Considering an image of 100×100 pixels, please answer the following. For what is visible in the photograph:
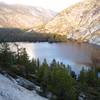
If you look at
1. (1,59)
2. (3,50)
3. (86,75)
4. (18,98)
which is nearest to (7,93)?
(18,98)

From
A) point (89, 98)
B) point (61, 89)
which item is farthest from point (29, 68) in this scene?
point (61, 89)

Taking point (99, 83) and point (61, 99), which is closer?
point (61, 99)

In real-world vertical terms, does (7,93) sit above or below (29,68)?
above

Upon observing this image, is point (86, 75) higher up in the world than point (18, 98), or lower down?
lower down

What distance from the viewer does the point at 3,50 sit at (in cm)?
9919

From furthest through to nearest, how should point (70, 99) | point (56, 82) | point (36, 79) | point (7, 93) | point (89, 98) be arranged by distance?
point (36, 79) → point (89, 98) → point (56, 82) → point (70, 99) → point (7, 93)

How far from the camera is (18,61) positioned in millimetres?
111625

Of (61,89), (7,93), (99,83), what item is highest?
(7,93)

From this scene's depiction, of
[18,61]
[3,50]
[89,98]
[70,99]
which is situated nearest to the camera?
[70,99]

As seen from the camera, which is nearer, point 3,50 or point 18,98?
point 18,98

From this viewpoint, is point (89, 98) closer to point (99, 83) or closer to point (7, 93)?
point (99, 83)

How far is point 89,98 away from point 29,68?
30954 millimetres

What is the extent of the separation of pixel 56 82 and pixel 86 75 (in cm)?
3856

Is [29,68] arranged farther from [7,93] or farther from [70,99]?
[7,93]
